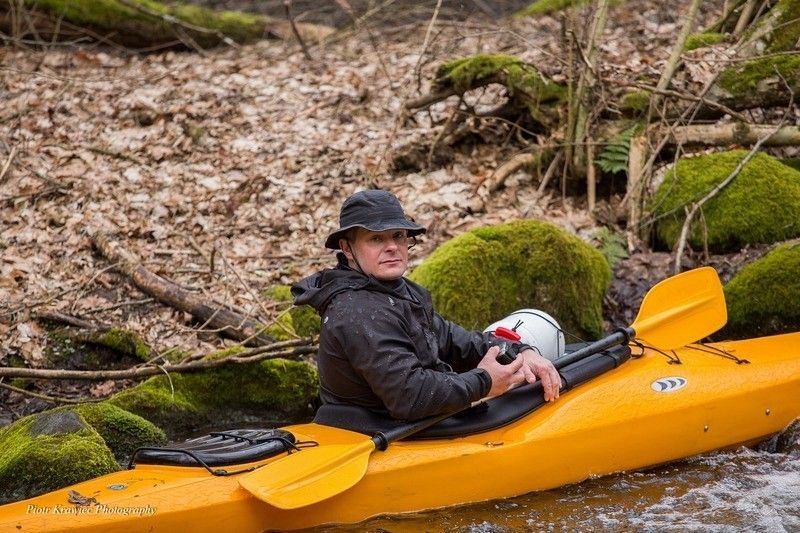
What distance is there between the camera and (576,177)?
25.7 feet

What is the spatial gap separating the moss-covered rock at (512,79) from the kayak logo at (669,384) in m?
3.58

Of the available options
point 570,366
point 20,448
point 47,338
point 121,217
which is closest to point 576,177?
point 570,366

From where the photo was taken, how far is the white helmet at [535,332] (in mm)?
5172

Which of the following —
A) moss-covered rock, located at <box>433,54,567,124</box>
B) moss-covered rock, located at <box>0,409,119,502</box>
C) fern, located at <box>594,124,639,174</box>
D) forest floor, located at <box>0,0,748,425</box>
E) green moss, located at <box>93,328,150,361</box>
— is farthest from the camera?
moss-covered rock, located at <box>433,54,567,124</box>

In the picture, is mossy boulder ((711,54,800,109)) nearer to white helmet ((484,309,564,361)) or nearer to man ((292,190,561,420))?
white helmet ((484,309,564,361))

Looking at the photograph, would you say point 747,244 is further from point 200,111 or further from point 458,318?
point 200,111

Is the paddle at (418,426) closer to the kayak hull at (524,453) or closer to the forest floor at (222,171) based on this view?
the kayak hull at (524,453)

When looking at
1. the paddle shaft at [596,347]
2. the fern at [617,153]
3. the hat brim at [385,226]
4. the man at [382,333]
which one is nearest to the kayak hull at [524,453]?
the paddle shaft at [596,347]

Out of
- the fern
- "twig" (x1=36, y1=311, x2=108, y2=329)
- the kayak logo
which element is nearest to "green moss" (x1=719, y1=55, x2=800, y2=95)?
the fern

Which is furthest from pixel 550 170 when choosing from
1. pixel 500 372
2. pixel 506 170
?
pixel 500 372

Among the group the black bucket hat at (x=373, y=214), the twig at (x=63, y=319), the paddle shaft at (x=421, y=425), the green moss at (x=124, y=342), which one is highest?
the black bucket hat at (x=373, y=214)

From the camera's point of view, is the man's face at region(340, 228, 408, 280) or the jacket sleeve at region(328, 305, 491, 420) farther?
the man's face at region(340, 228, 408, 280)

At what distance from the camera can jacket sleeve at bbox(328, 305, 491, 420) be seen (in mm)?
4230

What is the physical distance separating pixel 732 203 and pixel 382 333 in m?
3.57
